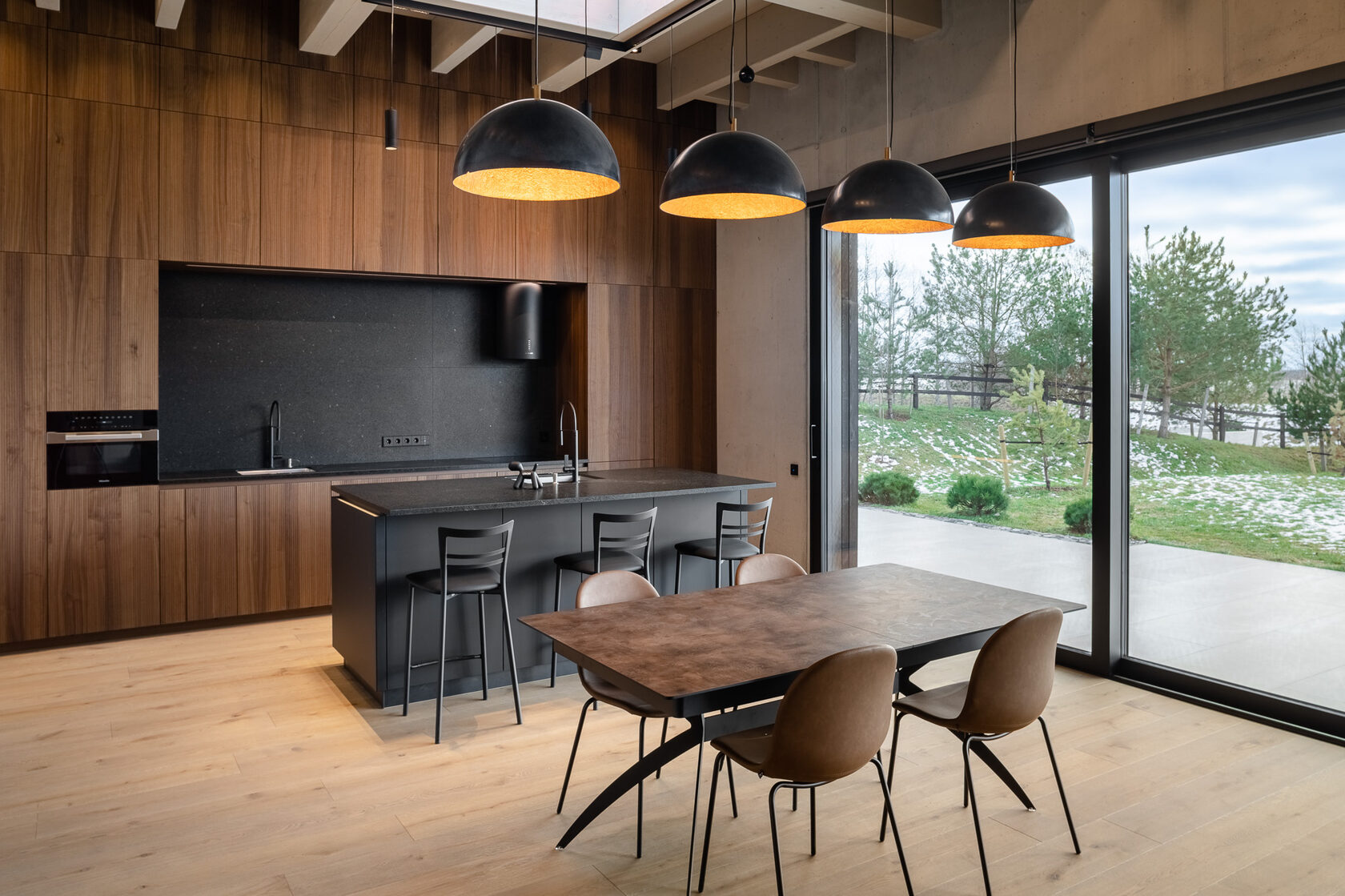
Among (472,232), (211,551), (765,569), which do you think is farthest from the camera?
(472,232)

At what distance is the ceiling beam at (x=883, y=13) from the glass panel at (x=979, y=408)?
1048mm

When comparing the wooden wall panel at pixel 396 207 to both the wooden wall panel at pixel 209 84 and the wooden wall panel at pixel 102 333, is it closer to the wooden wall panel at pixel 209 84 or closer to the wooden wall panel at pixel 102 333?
the wooden wall panel at pixel 209 84

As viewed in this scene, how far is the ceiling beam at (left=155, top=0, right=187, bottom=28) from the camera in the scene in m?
5.15

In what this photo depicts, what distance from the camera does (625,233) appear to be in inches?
281

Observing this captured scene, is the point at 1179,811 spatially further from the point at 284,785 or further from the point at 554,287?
the point at 554,287

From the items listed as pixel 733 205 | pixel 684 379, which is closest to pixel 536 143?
pixel 733 205

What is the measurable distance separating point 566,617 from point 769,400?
3.97 meters

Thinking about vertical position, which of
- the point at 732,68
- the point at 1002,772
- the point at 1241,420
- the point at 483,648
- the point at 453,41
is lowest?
the point at 1002,772

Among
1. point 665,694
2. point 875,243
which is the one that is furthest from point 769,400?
point 665,694

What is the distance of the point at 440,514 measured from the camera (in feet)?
15.1

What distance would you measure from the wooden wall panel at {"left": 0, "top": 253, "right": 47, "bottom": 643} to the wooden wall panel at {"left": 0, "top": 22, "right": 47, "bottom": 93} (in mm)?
917

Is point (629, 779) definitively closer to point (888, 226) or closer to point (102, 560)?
point (888, 226)

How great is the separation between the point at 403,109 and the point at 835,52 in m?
2.75

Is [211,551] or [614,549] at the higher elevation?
[614,549]
